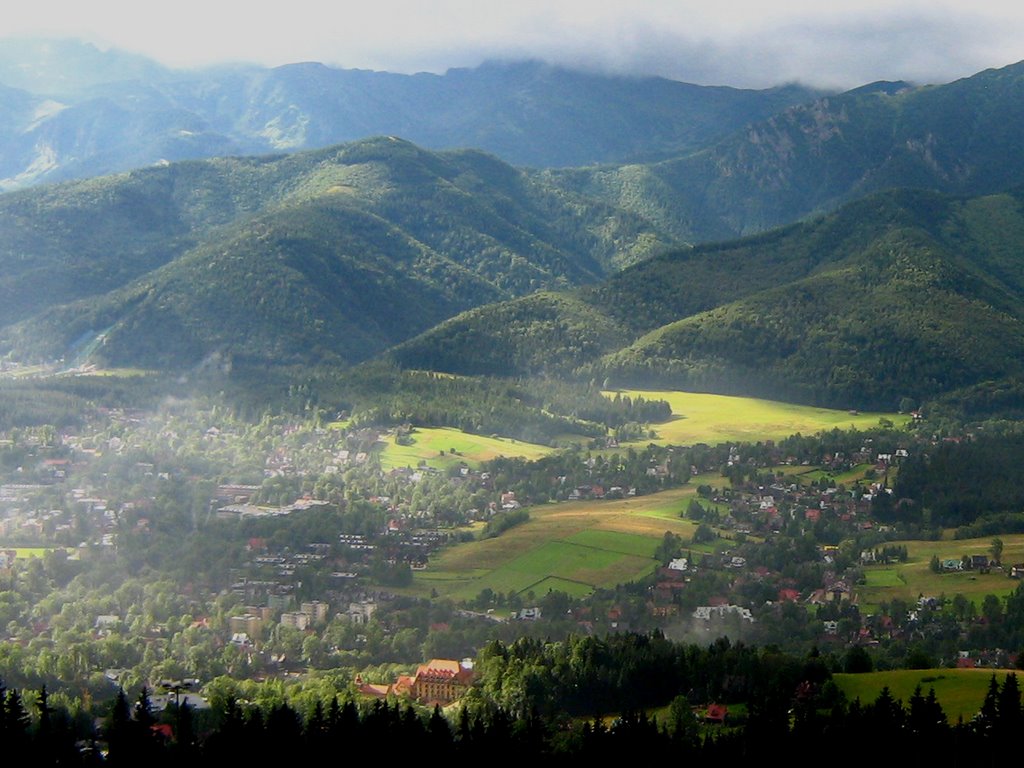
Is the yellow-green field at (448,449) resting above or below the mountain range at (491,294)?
below

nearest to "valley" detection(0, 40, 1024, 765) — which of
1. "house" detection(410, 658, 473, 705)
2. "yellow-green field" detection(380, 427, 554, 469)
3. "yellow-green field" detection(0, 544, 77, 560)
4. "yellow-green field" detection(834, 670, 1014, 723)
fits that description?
"house" detection(410, 658, 473, 705)

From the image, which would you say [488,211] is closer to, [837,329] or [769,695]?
[837,329]

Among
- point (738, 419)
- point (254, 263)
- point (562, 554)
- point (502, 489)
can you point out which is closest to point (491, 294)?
point (254, 263)

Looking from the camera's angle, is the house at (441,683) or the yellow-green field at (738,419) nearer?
the house at (441,683)

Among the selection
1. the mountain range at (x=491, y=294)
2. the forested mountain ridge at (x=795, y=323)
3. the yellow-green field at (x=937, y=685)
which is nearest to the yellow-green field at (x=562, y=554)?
the yellow-green field at (x=937, y=685)

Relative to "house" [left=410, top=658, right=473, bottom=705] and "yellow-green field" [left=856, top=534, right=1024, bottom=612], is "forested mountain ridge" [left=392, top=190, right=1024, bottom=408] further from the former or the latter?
"house" [left=410, top=658, right=473, bottom=705]

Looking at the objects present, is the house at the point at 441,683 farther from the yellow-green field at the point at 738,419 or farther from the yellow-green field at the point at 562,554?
the yellow-green field at the point at 738,419

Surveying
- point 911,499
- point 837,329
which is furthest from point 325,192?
point 911,499
